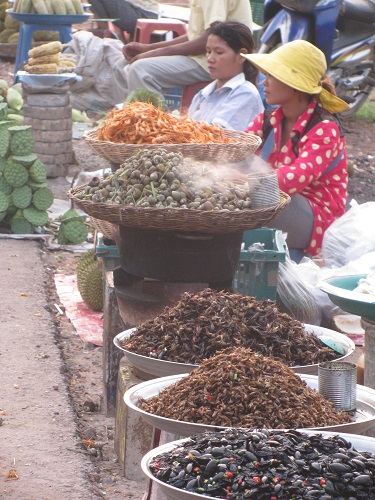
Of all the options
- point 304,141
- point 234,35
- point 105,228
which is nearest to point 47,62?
point 234,35

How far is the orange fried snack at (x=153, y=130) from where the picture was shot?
4.50 m

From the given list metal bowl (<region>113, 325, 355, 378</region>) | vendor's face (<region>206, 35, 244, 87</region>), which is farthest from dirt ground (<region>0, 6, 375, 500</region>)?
vendor's face (<region>206, 35, 244, 87</region>)

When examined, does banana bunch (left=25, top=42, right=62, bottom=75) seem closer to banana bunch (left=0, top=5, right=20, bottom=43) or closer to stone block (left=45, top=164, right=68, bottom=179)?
stone block (left=45, top=164, right=68, bottom=179)

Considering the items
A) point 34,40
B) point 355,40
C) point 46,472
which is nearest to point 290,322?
point 46,472

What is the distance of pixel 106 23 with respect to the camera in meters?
13.8

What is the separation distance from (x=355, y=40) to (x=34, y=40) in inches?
145

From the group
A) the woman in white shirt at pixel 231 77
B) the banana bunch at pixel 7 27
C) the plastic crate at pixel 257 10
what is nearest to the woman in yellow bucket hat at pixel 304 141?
the woman in white shirt at pixel 231 77

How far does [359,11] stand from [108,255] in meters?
6.11

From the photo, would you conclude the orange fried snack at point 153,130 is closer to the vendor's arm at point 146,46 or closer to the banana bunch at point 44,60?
the banana bunch at point 44,60

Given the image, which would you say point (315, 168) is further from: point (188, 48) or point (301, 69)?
point (188, 48)

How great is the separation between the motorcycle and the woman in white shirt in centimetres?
203

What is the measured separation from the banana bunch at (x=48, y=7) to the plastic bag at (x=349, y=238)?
6202mm

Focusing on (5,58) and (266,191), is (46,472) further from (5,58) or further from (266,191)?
(5,58)

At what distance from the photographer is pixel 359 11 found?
374 inches
